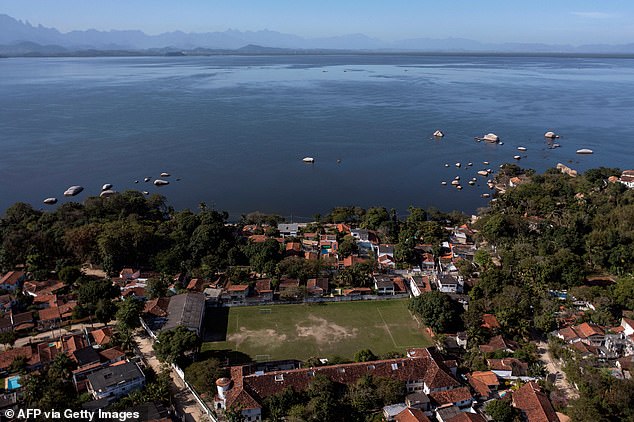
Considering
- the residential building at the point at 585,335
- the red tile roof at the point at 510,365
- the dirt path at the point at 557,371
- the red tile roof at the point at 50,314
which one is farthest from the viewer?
the red tile roof at the point at 50,314

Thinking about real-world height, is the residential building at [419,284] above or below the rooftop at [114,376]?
below

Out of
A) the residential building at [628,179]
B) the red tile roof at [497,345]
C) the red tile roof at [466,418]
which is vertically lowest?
the red tile roof at [497,345]

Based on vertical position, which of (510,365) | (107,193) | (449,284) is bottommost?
(107,193)

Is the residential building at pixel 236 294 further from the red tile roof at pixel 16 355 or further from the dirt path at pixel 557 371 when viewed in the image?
the dirt path at pixel 557 371

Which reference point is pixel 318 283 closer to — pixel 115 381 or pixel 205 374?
pixel 205 374

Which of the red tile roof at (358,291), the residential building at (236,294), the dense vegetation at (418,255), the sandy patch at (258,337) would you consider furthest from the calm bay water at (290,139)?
the sandy patch at (258,337)

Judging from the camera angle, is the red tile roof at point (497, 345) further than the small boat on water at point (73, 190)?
No

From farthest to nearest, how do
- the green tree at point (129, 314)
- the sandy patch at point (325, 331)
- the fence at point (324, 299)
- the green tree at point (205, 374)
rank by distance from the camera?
the fence at point (324, 299) < the sandy patch at point (325, 331) < the green tree at point (129, 314) < the green tree at point (205, 374)

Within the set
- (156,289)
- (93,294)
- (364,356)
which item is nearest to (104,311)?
(93,294)
